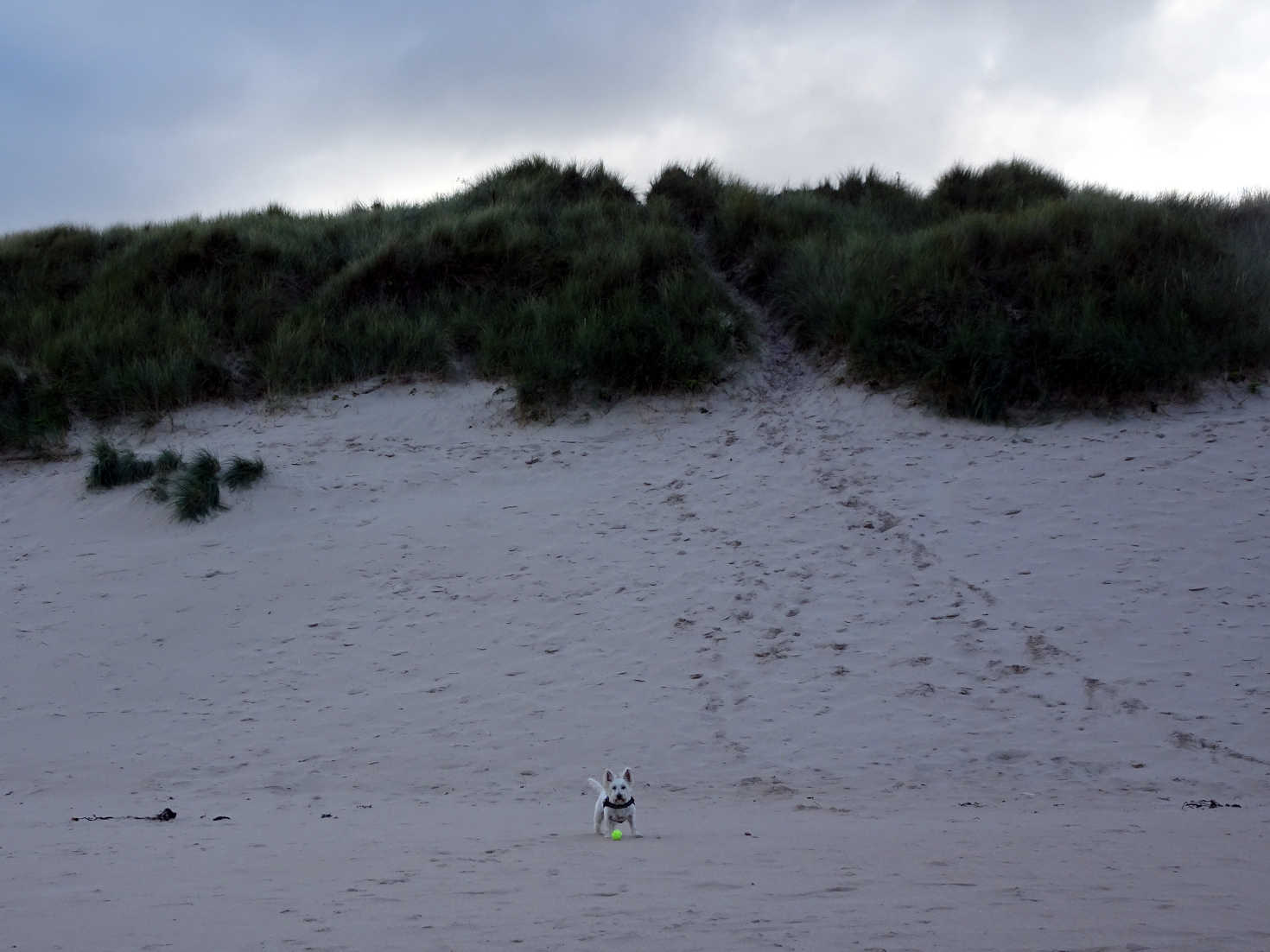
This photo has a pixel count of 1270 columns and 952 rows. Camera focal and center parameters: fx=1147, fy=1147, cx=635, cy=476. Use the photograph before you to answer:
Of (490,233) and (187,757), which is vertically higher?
(490,233)

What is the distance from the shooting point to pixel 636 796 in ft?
19.8

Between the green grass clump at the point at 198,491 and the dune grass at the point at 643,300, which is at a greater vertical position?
the dune grass at the point at 643,300

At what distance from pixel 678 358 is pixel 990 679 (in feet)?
18.6

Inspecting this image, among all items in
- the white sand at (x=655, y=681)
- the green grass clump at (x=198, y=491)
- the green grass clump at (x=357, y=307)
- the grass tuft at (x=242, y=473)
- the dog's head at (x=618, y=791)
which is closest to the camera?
the white sand at (x=655, y=681)

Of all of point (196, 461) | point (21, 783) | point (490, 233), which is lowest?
point (21, 783)

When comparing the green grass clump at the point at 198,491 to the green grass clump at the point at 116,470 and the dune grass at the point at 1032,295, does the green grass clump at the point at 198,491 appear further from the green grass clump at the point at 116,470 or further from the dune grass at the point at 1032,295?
the dune grass at the point at 1032,295

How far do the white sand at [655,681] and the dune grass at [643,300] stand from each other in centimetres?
54

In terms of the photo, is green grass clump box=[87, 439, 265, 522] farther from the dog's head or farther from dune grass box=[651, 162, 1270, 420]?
the dog's head

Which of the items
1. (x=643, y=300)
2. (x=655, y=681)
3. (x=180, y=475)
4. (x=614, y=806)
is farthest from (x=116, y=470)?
(x=614, y=806)

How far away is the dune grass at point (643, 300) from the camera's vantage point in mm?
11289

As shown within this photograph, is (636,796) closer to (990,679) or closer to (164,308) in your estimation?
(990,679)

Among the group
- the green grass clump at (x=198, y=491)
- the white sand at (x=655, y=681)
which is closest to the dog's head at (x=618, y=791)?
the white sand at (x=655, y=681)

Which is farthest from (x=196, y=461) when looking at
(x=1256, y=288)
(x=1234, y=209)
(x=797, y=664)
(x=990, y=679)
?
(x=1234, y=209)

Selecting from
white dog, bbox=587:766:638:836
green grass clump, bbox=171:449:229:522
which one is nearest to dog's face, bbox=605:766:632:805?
white dog, bbox=587:766:638:836
